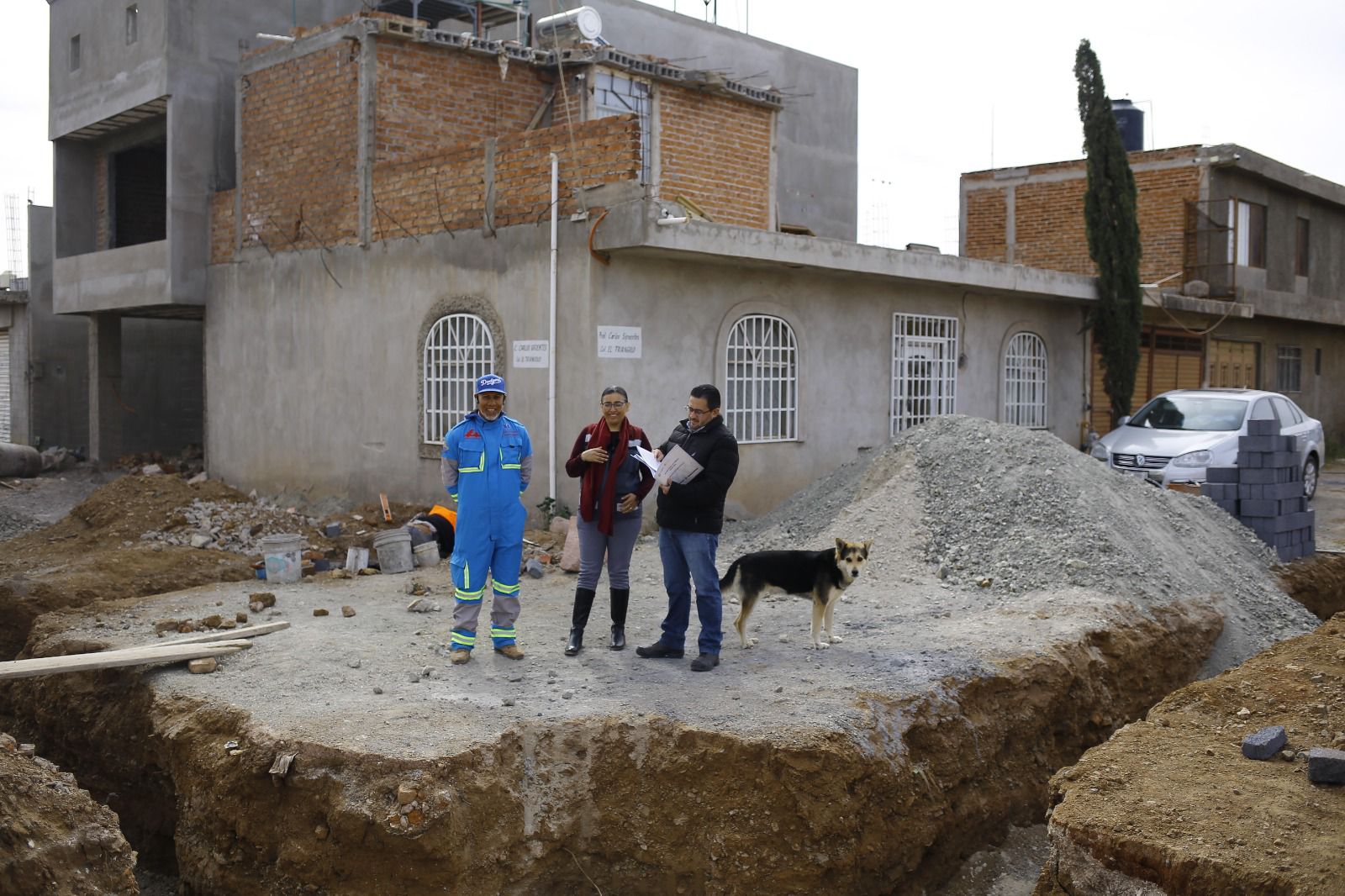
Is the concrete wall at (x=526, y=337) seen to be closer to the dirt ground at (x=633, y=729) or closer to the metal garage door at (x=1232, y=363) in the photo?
the dirt ground at (x=633, y=729)

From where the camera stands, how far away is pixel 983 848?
736cm

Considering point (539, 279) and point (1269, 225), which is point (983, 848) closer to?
point (539, 279)

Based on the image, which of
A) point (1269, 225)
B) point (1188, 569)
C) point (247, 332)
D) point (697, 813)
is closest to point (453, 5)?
point (247, 332)

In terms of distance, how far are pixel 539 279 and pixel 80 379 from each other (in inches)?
545

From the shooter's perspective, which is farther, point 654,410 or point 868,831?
point 654,410

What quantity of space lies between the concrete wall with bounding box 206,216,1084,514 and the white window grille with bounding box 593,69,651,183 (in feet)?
9.63

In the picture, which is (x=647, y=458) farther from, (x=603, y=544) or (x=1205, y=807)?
(x=1205, y=807)

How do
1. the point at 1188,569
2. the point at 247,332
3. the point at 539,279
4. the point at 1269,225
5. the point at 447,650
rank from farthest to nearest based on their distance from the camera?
the point at 1269,225
the point at 247,332
the point at 539,279
the point at 1188,569
the point at 447,650

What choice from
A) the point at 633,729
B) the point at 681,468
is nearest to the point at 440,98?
the point at 681,468

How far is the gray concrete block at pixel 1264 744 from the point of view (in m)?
6.05

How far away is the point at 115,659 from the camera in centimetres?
698

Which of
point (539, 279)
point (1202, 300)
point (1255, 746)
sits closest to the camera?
point (1255, 746)

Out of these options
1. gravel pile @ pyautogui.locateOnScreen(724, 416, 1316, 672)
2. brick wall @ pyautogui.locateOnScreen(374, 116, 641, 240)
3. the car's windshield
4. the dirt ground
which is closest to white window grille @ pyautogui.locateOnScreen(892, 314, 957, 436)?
the car's windshield

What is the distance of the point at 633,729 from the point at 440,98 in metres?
10.3
